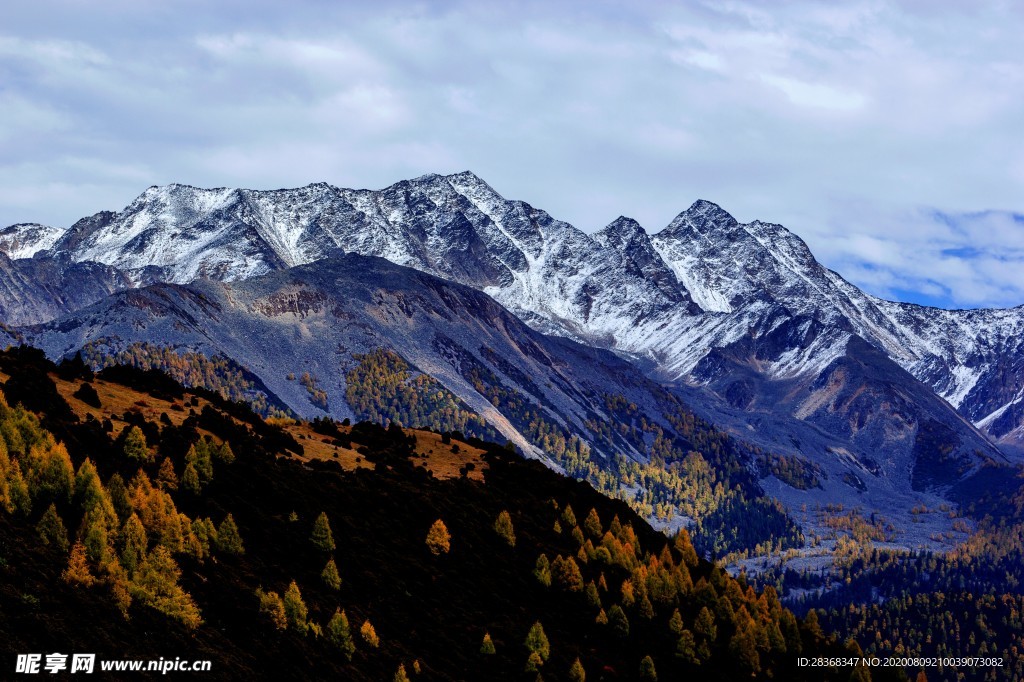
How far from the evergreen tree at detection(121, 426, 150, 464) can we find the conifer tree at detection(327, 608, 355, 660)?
2611 cm

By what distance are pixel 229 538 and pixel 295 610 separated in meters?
11.1

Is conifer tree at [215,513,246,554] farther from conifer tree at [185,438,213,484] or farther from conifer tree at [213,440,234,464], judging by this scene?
conifer tree at [213,440,234,464]

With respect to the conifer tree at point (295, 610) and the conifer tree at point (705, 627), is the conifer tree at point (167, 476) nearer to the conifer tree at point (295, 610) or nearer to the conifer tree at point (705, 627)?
the conifer tree at point (295, 610)

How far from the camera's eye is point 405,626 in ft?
346

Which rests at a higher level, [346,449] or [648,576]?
[346,449]

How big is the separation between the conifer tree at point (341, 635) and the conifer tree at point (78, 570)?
20433 millimetres

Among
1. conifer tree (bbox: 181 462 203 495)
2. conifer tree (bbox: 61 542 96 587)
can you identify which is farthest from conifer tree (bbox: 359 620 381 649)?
conifer tree (bbox: 61 542 96 587)

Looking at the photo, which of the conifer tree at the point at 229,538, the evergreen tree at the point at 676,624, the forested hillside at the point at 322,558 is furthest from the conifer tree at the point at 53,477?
the evergreen tree at the point at 676,624

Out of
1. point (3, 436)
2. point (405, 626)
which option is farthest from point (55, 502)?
point (405, 626)

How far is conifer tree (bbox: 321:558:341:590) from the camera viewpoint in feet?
340

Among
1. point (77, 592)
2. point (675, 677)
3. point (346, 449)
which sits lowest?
point (675, 677)

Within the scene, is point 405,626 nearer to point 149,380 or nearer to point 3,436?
point 3,436

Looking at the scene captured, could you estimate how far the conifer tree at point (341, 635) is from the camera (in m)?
92.2

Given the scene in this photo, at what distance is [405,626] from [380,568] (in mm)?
9375
